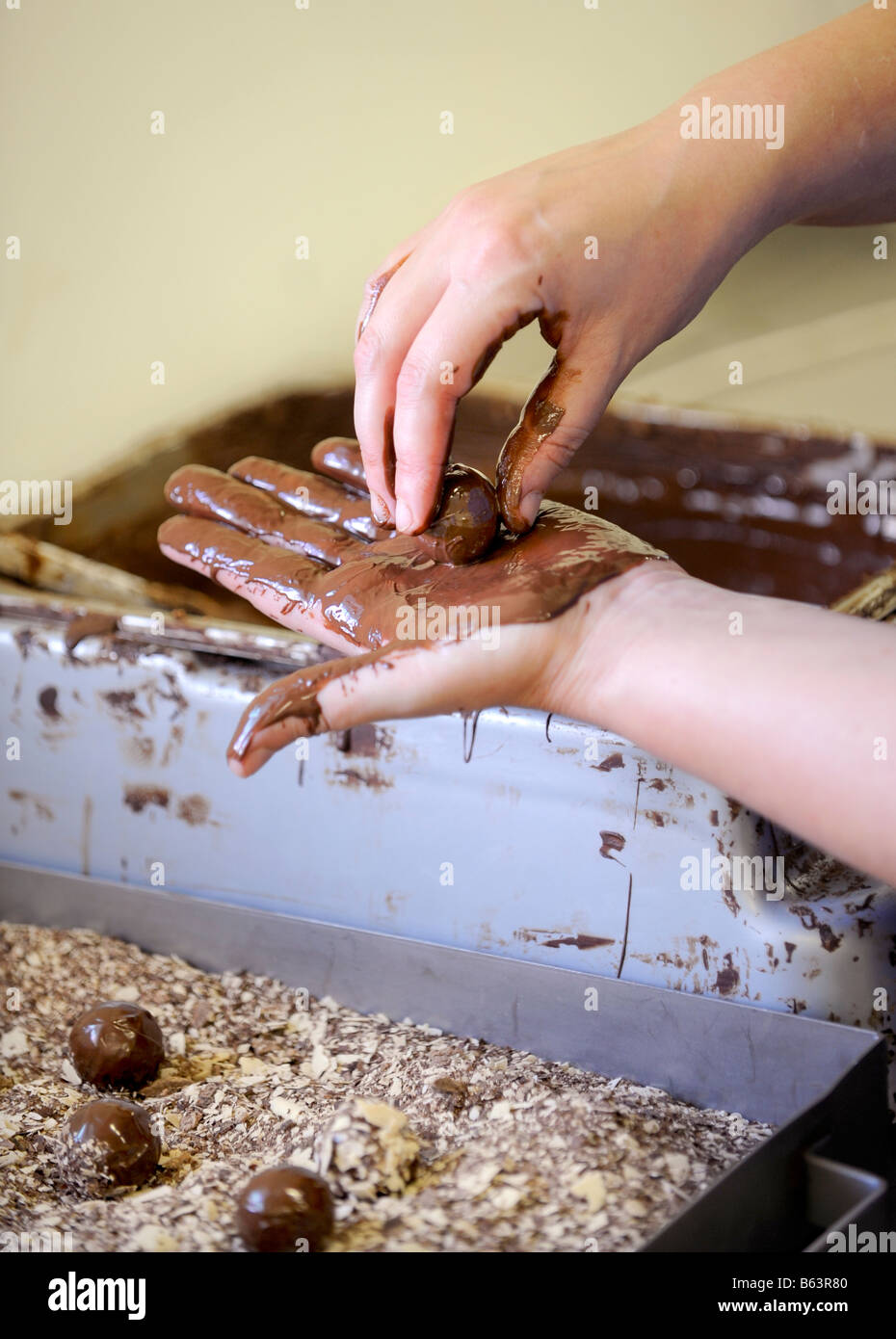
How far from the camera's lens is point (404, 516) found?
1072mm

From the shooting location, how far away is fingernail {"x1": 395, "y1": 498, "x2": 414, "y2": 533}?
106 centimetres

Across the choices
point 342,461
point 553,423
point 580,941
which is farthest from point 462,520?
point 580,941

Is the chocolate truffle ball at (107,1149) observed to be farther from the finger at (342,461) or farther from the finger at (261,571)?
the finger at (342,461)

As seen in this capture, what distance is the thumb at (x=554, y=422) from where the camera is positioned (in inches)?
42.5

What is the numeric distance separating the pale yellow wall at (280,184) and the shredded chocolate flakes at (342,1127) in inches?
49.6

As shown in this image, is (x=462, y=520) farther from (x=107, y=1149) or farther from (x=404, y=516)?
(x=107, y=1149)

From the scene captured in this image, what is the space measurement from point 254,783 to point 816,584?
3.84ft

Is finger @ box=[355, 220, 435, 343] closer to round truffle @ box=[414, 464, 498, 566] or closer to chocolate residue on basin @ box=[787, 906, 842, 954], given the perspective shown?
round truffle @ box=[414, 464, 498, 566]

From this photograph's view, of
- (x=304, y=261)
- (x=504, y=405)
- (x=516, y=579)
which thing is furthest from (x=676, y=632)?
(x=304, y=261)

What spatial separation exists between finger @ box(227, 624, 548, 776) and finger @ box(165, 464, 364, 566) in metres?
0.33

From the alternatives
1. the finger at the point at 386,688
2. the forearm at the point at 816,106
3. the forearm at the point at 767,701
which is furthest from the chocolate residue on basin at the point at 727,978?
the forearm at the point at 816,106

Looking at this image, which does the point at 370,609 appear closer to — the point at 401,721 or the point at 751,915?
the point at 401,721

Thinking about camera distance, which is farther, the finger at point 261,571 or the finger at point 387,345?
the finger at point 261,571

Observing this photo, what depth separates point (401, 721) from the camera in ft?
4.10
